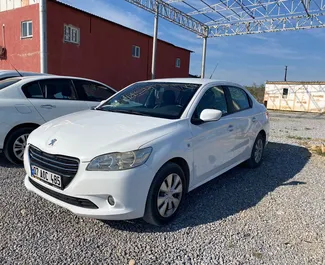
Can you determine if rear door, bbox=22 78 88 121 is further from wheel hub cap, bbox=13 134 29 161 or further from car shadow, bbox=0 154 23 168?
car shadow, bbox=0 154 23 168

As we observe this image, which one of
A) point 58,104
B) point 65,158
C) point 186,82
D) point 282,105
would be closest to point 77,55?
point 58,104

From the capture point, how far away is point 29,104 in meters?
4.62

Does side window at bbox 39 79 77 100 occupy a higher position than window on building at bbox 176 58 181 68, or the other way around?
window on building at bbox 176 58 181 68

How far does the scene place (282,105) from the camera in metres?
29.0

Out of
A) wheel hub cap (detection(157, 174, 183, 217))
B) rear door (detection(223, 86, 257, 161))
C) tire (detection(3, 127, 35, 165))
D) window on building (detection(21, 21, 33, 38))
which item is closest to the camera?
wheel hub cap (detection(157, 174, 183, 217))

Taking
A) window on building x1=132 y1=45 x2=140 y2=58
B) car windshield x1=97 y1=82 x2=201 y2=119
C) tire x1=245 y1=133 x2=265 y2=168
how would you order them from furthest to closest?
window on building x1=132 y1=45 x2=140 y2=58
tire x1=245 y1=133 x2=265 y2=168
car windshield x1=97 y1=82 x2=201 y2=119

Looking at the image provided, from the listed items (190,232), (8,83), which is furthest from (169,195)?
(8,83)

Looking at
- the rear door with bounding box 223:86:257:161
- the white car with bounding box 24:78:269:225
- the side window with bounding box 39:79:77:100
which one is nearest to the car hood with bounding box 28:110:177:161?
the white car with bounding box 24:78:269:225

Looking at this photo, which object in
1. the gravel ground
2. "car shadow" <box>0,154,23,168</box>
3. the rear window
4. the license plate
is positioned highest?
the rear window

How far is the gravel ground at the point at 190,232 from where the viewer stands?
7.91ft

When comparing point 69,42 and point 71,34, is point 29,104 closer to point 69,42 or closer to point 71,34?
point 69,42

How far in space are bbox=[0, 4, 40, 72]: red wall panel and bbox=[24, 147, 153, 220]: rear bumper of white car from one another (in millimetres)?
12804

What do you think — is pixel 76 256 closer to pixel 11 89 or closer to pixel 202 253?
pixel 202 253

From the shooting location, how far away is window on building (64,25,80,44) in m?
14.0
